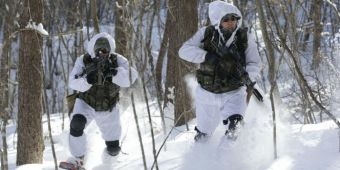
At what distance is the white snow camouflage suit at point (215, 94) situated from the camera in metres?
4.55

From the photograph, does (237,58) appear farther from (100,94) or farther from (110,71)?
(100,94)

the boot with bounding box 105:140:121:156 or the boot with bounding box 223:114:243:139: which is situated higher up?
the boot with bounding box 223:114:243:139

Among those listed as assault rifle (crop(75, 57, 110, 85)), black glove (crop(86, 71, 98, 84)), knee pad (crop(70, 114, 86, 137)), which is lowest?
knee pad (crop(70, 114, 86, 137))

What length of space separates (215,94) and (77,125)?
132 cm

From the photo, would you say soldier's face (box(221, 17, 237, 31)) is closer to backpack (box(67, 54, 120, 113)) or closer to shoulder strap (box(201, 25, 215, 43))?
shoulder strap (box(201, 25, 215, 43))

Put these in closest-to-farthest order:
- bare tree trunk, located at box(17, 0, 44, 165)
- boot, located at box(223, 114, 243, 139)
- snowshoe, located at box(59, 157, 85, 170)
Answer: boot, located at box(223, 114, 243, 139) → snowshoe, located at box(59, 157, 85, 170) → bare tree trunk, located at box(17, 0, 44, 165)

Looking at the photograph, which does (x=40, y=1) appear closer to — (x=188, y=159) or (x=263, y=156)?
(x=188, y=159)

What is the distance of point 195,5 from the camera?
6.90 metres

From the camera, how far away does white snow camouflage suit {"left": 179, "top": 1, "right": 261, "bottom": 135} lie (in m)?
4.55

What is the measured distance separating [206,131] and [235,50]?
2.58ft

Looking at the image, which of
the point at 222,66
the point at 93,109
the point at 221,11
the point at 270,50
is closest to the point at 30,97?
the point at 93,109

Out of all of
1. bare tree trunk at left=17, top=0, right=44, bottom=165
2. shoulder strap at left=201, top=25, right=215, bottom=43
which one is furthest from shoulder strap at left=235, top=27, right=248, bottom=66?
bare tree trunk at left=17, top=0, right=44, bottom=165

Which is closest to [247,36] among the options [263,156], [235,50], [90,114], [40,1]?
[235,50]

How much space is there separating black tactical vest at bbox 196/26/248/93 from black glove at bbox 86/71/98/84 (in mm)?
1040
